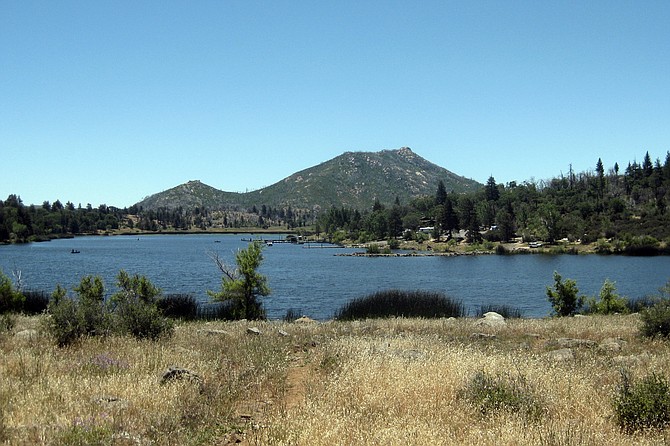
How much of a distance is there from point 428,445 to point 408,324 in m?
14.8

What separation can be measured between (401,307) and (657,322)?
19048mm

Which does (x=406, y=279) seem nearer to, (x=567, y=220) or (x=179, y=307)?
(x=179, y=307)

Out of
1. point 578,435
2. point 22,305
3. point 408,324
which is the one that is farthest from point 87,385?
point 22,305

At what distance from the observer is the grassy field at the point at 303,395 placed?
668 centimetres

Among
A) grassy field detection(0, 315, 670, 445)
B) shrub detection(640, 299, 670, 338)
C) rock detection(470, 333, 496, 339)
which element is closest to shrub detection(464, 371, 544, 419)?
grassy field detection(0, 315, 670, 445)

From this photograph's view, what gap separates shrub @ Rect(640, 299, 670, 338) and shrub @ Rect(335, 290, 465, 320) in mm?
16281

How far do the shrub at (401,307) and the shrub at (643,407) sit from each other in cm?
2423

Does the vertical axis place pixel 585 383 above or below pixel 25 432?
below

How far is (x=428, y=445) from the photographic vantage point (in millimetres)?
6281

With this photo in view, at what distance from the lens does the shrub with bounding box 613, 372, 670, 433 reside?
7.62m

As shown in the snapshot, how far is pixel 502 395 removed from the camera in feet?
27.5

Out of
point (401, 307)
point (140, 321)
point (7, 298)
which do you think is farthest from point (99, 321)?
point (401, 307)

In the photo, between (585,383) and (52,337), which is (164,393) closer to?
(52,337)

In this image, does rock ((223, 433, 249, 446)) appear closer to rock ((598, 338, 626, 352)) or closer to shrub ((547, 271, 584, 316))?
rock ((598, 338, 626, 352))
